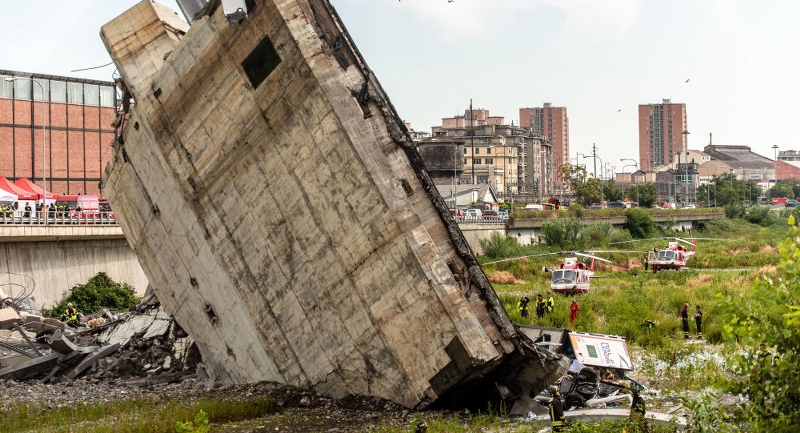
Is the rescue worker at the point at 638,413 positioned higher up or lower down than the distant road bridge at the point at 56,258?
lower down

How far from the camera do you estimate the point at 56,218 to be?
41.1 meters

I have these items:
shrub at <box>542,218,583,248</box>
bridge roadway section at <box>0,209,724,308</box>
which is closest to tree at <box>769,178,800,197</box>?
shrub at <box>542,218,583,248</box>

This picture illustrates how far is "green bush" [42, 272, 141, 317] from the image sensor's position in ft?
134

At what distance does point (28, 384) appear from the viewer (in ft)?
70.5

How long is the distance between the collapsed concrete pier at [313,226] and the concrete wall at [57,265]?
908 inches

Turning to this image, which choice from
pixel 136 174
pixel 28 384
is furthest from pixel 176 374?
pixel 136 174

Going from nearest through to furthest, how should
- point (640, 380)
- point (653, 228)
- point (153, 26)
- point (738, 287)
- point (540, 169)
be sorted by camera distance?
point (640, 380)
point (153, 26)
point (738, 287)
point (653, 228)
point (540, 169)

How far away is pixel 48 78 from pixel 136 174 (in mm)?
43072

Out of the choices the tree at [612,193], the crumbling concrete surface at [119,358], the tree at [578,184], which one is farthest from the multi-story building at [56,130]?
the tree at [612,193]

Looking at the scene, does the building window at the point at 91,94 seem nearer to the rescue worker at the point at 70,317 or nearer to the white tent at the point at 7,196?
the white tent at the point at 7,196

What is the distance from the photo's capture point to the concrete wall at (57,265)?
39906mm

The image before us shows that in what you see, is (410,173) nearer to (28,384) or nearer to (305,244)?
(305,244)

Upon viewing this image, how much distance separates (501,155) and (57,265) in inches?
4011

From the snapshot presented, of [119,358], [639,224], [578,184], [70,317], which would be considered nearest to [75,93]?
[70,317]
